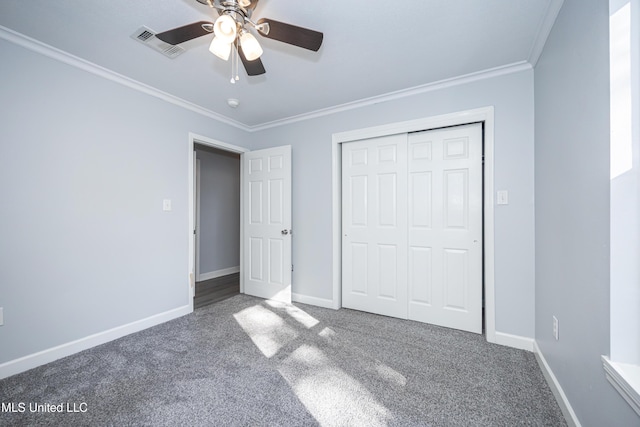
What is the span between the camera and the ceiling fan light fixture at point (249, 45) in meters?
1.50

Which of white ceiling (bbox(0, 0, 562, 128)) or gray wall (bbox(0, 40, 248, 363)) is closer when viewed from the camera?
white ceiling (bbox(0, 0, 562, 128))

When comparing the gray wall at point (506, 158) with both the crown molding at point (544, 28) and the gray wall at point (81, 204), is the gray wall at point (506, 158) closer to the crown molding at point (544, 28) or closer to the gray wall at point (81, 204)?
the crown molding at point (544, 28)

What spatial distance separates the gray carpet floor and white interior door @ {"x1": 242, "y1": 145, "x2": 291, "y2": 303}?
3.10ft

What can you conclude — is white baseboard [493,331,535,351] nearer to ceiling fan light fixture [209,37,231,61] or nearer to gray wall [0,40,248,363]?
ceiling fan light fixture [209,37,231,61]

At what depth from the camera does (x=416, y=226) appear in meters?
2.80

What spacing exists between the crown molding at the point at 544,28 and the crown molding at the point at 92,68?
3205 millimetres

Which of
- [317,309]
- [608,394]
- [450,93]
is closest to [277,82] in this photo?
[450,93]

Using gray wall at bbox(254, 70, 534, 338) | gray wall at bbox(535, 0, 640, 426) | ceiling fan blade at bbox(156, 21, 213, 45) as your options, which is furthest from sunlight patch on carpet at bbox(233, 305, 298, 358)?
ceiling fan blade at bbox(156, 21, 213, 45)

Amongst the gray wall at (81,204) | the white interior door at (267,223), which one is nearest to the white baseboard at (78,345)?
the gray wall at (81,204)

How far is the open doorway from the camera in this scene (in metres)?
4.65

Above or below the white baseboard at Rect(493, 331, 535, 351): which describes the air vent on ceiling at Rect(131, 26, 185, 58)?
above

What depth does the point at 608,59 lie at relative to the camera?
1076 millimetres

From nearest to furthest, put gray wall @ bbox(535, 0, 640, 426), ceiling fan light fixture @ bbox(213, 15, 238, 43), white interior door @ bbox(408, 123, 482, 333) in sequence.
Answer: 1. gray wall @ bbox(535, 0, 640, 426)
2. ceiling fan light fixture @ bbox(213, 15, 238, 43)
3. white interior door @ bbox(408, 123, 482, 333)

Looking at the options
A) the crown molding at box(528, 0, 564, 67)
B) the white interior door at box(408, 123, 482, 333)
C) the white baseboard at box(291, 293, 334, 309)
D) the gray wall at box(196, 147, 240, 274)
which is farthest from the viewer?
the gray wall at box(196, 147, 240, 274)
